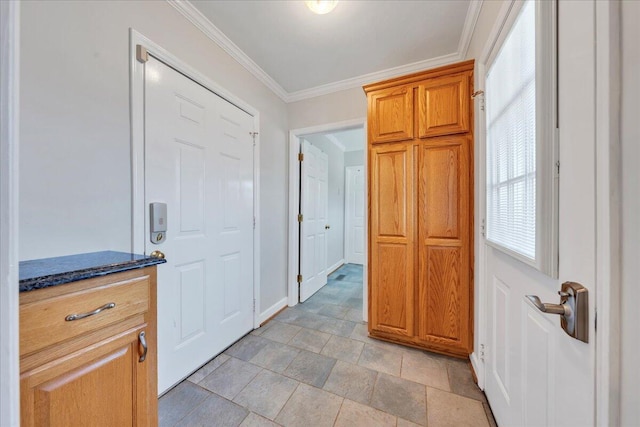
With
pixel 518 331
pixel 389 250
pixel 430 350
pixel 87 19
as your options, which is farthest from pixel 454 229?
pixel 87 19

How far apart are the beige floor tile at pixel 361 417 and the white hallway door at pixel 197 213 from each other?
1079 mm

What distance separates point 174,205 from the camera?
4.89 ft

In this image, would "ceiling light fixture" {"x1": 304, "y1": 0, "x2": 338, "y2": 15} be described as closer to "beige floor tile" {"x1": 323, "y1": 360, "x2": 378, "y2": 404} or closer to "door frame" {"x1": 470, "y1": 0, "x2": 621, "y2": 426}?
"door frame" {"x1": 470, "y1": 0, "x2": 621, "y2": 426}

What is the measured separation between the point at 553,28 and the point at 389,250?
1.54m

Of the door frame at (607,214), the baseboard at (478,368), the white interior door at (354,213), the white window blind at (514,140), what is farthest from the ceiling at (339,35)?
the white interior door at (354,213)

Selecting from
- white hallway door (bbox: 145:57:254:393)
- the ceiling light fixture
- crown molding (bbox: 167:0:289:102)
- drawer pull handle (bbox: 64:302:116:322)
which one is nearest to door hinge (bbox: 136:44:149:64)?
white hallway door (bbox: 145:57:254:393)

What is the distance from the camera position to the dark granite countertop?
635mm

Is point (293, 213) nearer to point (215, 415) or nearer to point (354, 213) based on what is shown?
point (215, 415)

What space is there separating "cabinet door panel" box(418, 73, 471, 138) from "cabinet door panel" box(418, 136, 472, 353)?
0.30 ft

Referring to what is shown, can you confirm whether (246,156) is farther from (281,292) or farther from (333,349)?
(333,349)

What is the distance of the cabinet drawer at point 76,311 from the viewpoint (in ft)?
2.05

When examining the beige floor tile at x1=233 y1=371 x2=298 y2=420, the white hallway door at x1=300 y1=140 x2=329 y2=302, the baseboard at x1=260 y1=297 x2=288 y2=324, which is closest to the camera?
the beige floor tile at x1=233 y1=371 x2=298 y2=420

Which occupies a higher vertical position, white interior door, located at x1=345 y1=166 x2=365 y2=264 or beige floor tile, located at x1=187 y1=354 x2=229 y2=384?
white interior door, located at x1=345 y1=166 x2=365 y2=264

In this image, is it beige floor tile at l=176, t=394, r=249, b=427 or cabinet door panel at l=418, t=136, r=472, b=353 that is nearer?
beige floor tile at l=176, t=394, r=249, b=427
